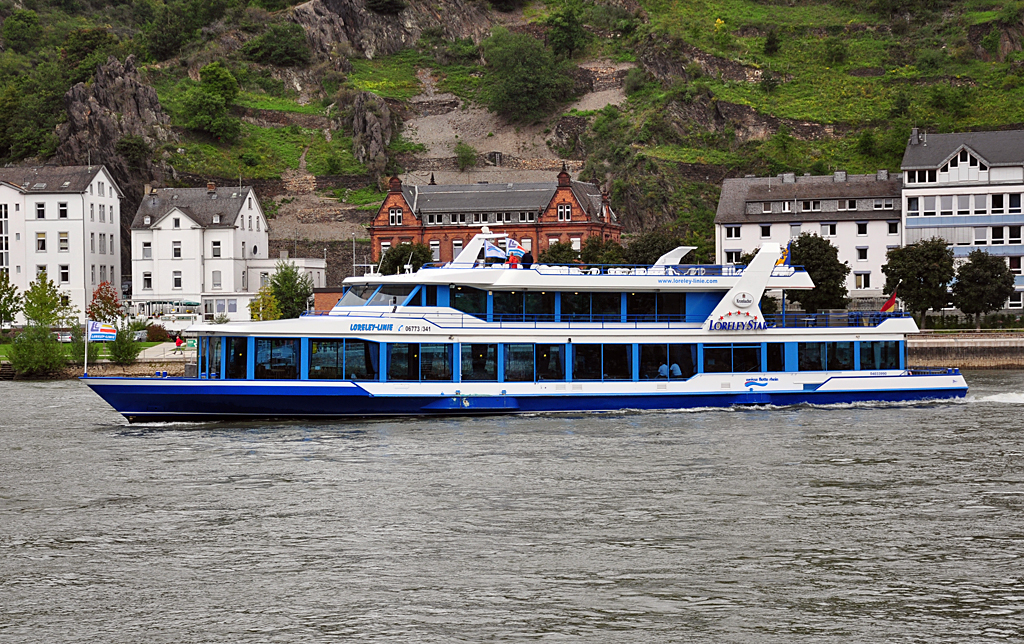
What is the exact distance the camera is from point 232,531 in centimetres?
2125

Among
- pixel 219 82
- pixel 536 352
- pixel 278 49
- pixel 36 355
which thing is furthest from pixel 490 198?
pixel 536 352

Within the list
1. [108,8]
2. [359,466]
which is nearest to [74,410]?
[359,466]

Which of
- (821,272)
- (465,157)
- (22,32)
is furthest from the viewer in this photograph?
(22,32)

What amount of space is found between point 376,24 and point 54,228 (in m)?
70.6

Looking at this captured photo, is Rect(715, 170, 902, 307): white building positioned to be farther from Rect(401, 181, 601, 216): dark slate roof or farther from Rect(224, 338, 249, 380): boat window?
Rect(224, 338, 249, 380): boat window

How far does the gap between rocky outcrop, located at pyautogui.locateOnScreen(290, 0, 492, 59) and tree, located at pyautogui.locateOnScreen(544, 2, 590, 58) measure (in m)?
15.7

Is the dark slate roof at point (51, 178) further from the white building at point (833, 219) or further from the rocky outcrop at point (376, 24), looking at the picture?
the rocky outcrop at point (376, 24)

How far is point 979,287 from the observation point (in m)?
68.4

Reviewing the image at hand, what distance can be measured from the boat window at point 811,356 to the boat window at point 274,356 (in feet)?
51.9

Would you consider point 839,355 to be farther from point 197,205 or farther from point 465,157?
point 465,157

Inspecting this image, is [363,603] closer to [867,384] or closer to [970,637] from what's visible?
[970,637]

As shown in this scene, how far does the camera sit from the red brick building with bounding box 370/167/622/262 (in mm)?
100625

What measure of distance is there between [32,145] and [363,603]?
4346 inches

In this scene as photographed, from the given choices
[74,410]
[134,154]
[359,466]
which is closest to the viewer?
[359,466]
